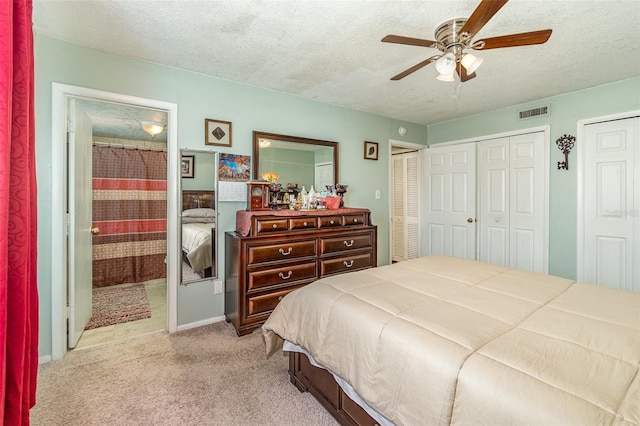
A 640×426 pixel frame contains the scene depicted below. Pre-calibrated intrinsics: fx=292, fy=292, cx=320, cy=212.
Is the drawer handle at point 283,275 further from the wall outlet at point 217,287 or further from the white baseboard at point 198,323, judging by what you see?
the white baseboard at point 198,323

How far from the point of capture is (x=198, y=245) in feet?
9.37

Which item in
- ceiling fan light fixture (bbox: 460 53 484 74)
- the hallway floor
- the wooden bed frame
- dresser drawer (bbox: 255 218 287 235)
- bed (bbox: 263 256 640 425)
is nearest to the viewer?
bed (bbox: 263 256 640 425)

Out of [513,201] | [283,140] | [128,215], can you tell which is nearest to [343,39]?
[283,140]

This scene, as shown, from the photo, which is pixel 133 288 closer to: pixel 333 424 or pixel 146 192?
pixel 146 192

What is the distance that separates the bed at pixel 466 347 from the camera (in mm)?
853

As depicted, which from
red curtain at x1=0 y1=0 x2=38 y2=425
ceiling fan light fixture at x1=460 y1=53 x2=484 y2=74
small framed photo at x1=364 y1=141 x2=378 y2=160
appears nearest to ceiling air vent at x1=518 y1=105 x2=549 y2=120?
small framed photo at x1=364 y1=141 x2=378 y2=160

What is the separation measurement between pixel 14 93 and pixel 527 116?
4.55 metres

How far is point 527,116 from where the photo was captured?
3.63m

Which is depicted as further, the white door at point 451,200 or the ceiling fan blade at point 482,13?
the white door at point 451,200

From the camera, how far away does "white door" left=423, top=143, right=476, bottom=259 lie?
4.22 m

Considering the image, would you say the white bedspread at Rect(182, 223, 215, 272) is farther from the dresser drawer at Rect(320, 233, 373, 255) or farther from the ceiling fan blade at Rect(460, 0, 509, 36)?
the ceiling fan blade at Rect(460, 0, 509, 36)

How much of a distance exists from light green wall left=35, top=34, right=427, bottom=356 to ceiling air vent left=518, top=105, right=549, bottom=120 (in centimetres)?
156

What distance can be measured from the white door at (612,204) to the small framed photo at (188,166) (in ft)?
13.7

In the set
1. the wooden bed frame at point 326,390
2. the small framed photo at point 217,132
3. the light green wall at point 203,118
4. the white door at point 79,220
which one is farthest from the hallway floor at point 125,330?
the small framed photo at point 217,132
